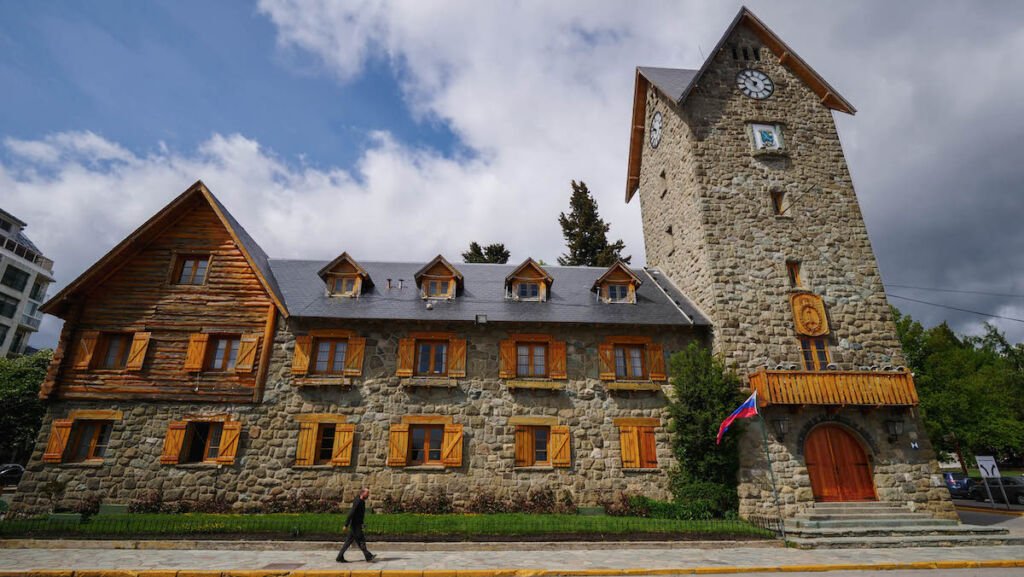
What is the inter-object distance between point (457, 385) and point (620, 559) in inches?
324

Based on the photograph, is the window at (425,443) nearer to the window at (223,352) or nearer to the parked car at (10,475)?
the window at (223,352)

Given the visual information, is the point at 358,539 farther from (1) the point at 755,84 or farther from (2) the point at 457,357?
(1) the point at 755,84

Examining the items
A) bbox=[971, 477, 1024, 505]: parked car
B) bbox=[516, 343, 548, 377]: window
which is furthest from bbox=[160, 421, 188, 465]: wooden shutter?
bbox=[971, 477, 1024, 505]: parked car

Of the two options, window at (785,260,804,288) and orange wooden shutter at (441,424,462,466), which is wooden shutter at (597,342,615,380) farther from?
window at (785,260,804,288)

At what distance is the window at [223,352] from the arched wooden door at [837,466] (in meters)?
20.1

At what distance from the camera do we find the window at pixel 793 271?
17828mm

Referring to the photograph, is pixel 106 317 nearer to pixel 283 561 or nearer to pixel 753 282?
pixel 283 561

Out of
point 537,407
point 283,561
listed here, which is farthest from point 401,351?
point 283,561

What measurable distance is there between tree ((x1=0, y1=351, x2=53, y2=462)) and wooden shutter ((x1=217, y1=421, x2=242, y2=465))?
22.9 m

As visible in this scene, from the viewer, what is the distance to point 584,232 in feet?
125

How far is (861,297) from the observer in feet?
57.4

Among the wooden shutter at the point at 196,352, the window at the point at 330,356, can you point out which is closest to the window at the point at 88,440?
the wooden shutter at the point at 196,352

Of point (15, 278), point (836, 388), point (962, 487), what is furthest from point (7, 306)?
point (962, 487)

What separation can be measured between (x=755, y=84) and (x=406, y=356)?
19.8m
